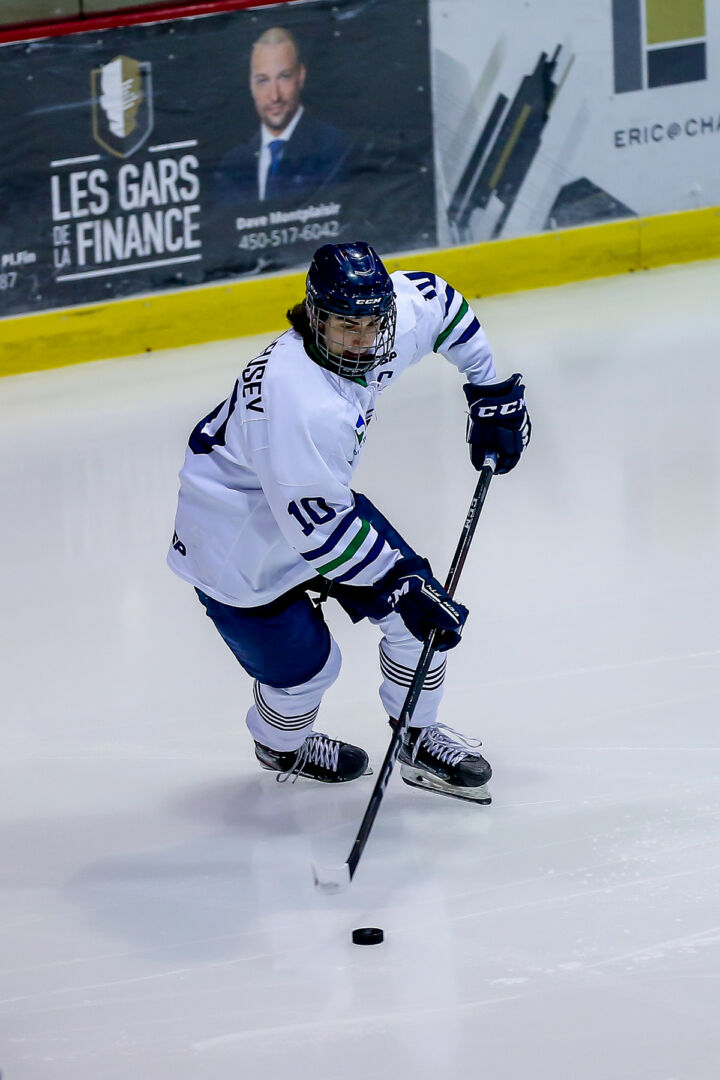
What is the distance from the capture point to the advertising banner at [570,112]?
6605mm

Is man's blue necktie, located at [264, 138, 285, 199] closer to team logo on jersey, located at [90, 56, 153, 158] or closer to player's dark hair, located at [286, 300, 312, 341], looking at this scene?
team logo on jersey, located at [90, 56, 153, 158]

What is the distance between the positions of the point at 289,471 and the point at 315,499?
2.5 inches

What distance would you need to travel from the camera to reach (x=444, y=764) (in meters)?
3.18

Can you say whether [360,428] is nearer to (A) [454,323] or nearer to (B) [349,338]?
(B) [349,338]

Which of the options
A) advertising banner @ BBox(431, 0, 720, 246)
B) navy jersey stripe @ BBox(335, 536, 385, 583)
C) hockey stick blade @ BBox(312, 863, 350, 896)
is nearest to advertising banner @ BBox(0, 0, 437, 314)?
advertising banner @ BBox(431, 0, 720, 246)

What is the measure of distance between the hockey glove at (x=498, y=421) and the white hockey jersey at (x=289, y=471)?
0.12 m

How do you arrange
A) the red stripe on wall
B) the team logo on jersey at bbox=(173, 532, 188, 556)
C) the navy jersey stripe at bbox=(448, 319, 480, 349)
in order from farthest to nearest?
the red stripe on wall
the navy jersey stripe at bbox=(448, 319, 480, 349)
the team logo on jersey at bbox=(173, 532, 188, 556)

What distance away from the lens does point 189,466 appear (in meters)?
2.99

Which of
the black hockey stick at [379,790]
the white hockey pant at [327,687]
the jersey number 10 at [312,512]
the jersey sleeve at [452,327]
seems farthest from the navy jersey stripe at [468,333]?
the jersey number 10 at [312,512]

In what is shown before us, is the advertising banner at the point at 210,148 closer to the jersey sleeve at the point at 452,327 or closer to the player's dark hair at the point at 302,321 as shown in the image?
the jersey sleeve at the point at 452,327

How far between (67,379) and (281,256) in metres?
1.02

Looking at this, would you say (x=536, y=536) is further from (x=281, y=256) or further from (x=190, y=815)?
(x=281, y=256)

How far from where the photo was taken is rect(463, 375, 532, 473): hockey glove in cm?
→ 332

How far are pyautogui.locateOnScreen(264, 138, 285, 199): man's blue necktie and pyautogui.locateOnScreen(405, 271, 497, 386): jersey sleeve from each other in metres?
3.19
